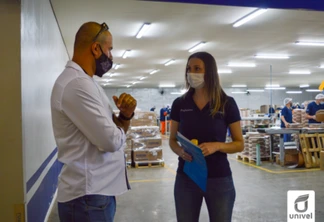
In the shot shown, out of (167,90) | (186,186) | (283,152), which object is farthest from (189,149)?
(167,90)

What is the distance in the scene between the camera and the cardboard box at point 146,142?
8367mm

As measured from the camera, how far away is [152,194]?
5.88 metres

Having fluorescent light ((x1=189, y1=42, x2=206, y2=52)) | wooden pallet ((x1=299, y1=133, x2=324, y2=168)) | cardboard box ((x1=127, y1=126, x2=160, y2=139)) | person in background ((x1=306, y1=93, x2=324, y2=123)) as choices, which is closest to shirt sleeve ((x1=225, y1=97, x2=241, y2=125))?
cardboard box ((x1=127, y1=126, x2=160, y2=139))

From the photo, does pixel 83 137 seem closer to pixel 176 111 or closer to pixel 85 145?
pixel 85 145

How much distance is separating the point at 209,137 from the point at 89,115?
0.96 m

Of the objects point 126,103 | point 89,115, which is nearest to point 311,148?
point 126,103

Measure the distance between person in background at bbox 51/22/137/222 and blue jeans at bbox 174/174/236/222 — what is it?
662 mm

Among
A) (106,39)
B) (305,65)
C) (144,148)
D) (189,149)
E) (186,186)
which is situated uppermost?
(305,65)

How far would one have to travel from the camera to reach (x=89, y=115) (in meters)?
1.32

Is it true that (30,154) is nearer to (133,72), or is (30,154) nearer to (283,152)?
(283,152)

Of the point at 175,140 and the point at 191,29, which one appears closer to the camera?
the point at 175,140

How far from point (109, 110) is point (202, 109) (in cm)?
76

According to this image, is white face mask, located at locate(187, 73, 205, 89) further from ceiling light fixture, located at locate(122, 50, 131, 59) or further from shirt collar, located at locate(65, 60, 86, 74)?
ceiling light fixture, located at locate(122, 50, 131, 59)

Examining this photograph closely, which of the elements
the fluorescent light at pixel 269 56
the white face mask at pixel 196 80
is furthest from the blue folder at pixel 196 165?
the fluorescent light at pixel 269 56
